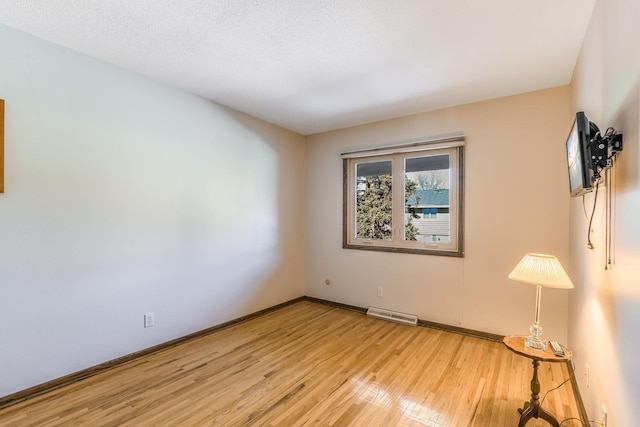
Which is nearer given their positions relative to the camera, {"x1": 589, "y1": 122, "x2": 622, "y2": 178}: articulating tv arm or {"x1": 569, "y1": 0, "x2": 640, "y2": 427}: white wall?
{"x1": 569, "y1": 0, "x2": 640, "y2": 427}: white wall

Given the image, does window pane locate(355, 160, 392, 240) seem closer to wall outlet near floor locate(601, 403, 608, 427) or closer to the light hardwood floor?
the light hardwood floor

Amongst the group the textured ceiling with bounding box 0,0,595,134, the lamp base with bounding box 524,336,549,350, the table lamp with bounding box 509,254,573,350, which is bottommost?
the lamp base with bounding box 524,336,549,350

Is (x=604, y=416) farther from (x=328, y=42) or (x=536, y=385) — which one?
(x=328, y=42)

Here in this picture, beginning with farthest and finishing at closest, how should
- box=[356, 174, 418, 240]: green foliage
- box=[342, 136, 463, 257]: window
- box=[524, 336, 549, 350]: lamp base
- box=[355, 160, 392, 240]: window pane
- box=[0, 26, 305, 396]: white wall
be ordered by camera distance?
box=[355, 160, 392, 240]: window pane → box=[356, 174, 418, 240]: green foliage → box=[342, 136, 463, 257]: window → box=[0, 26, 305, 396]: white wall → box=[524, 336, 549, 350]: lamp base

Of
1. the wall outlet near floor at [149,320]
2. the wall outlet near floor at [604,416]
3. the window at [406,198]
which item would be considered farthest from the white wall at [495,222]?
the wall outlet near floor at [149,320]

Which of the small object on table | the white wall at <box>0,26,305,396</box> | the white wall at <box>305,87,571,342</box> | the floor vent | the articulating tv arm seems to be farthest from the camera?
the floor vent

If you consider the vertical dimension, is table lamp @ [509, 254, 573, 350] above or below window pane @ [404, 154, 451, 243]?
below

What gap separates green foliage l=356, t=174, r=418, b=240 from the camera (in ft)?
12.6

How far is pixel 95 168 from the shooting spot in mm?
2471

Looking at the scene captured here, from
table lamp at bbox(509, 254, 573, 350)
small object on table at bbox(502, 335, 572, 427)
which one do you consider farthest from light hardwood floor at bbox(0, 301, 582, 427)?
table lamp at bbox(509, 254, 573, 350)

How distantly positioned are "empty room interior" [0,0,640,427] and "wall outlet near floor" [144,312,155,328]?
0.06 m

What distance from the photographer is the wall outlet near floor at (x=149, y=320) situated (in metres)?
2.79

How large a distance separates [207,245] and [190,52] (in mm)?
1901

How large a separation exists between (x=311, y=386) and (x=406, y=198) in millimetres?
2463
